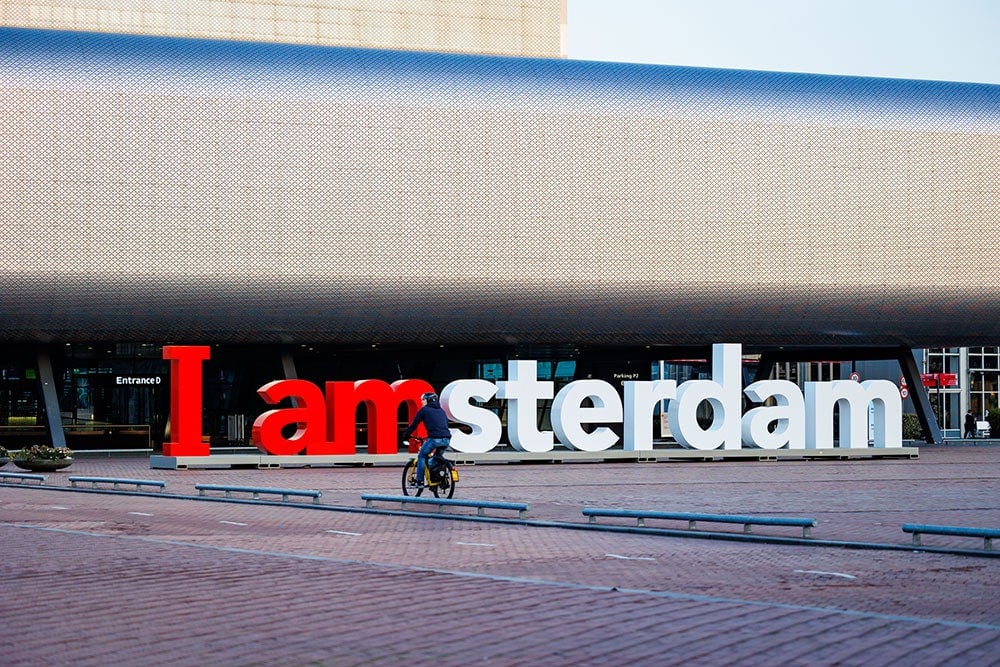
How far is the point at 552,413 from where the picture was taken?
38.8m

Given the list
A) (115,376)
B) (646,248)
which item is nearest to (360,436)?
(115,376)

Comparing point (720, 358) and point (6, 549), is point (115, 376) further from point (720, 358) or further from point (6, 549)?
point (6, 549)

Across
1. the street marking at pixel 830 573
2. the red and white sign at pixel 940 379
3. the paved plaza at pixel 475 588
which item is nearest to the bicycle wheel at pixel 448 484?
the paved plaza at pixel 475 588

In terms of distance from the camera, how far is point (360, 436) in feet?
167

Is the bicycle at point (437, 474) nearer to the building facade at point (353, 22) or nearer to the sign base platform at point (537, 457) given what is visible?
the sign base platform at point (537, 457)

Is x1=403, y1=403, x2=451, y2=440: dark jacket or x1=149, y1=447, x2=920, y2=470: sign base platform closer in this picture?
x1=403, y1=403, x2=451, y2=440: dark jacket

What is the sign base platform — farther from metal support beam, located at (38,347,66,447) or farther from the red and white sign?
the red and white sign

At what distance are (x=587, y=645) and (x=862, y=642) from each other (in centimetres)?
169

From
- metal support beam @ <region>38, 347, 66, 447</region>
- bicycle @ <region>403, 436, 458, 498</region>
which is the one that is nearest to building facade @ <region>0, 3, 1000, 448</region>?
metal support beam @ <region>38, 347, 66, 447</region>

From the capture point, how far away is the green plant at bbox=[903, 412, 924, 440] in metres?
59.2

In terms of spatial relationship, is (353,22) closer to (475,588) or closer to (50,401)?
(50,401)

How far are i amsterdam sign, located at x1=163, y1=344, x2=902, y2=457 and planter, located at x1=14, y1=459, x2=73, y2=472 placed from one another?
2887 mm

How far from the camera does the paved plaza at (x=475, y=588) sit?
8.49 m

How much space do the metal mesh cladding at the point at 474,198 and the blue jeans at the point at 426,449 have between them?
78.3 ft
